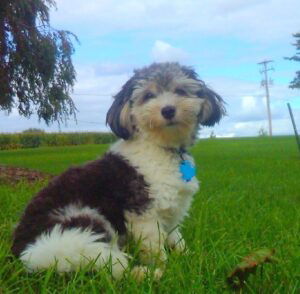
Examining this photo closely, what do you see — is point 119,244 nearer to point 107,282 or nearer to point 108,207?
point 108,207

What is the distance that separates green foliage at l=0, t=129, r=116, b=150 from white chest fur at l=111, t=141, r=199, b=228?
40.0 meters

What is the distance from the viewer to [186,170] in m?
4.51

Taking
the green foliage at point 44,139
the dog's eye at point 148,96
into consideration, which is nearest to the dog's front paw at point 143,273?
the dog's eye at point 148,96

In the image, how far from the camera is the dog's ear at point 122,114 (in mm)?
4535

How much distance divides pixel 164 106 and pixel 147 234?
1.00 metres

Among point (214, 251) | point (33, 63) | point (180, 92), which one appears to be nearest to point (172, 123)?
point (180, 92)

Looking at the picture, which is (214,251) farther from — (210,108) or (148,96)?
(148,96)

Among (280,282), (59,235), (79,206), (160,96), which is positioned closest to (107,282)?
(59,235)

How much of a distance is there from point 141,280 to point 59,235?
60 cm

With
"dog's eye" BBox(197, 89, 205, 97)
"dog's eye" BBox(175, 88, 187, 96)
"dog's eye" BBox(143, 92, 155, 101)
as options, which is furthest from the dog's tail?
"dog's eye" BBox(197, 89, 205, 97)

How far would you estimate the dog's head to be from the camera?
443 centimetres

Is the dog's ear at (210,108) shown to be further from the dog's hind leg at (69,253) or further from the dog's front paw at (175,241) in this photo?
the dog's hind leg at (69,253)

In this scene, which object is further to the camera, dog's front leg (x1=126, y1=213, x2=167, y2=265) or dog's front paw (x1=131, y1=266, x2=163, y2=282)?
dog's front leg (x1=126, y1=213, x2=167, y2=265)

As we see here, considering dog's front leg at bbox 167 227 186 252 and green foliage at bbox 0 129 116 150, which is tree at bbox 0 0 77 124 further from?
green foliage at bbox 0 129 116 150
